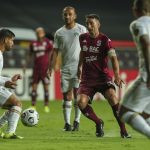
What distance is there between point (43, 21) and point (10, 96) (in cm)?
1976

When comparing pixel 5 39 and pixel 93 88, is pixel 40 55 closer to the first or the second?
pixel 93 88

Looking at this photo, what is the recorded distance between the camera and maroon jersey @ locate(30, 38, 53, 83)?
20.2 m

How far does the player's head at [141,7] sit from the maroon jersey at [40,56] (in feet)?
36.9

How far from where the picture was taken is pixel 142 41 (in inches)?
346

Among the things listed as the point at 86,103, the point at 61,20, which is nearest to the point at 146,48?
the point at 86,103

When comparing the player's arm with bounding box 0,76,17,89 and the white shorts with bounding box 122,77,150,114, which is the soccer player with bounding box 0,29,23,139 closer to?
the player's arm with bounding box 0,76,17,89

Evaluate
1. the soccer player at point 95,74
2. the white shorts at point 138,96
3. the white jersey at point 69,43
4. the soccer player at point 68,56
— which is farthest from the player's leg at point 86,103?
the white shorts at point 138,96

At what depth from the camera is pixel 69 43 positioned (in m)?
14.0

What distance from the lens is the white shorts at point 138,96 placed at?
9.01m

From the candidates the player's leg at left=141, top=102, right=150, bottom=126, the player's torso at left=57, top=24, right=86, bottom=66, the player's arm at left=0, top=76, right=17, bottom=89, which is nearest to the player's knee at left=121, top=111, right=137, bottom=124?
the player's leg at left=141, top=102, right=150, bottom=126

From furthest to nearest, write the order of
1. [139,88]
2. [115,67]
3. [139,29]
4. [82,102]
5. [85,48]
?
[85,48], [82,102], [115,67], [139,88], [139,29]

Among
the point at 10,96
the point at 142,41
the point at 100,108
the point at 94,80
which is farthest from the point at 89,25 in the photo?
the point at 100,108

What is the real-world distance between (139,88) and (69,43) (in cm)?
507

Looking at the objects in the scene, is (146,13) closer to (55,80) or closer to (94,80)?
(94,80)
